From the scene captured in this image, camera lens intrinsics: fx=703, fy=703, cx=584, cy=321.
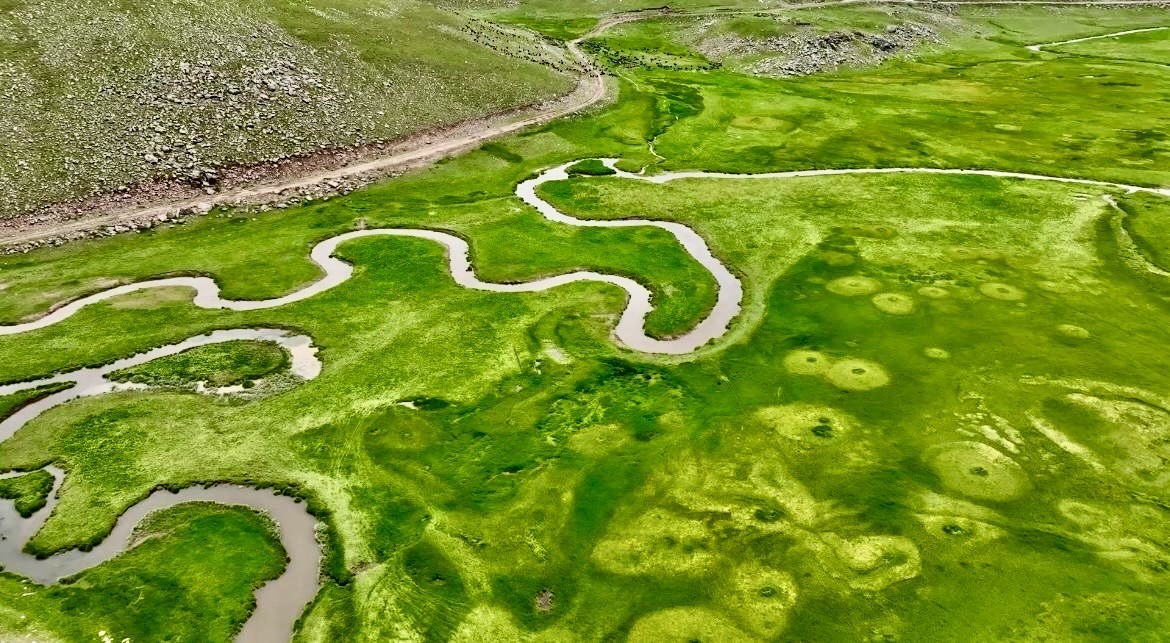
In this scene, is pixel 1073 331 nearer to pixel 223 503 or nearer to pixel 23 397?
pixel 223 503

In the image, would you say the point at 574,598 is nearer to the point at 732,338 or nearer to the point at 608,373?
the point at 608,373

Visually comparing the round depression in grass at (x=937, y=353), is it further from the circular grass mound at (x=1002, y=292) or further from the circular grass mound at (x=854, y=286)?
the circular grass mound at (x=1002, y=292)

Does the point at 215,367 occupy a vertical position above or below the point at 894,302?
above

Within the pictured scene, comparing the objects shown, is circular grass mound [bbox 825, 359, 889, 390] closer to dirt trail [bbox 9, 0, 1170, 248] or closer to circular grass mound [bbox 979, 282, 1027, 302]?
circular grass mound [bbox 979, 282, 1027, 302]

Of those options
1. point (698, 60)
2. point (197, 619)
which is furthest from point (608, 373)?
point (698, 60)

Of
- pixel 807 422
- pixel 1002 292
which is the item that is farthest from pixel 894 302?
pixel 807 422

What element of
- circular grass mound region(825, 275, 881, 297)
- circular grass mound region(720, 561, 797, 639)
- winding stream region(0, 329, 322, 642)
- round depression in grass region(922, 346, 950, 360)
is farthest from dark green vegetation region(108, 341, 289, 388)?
round depression in grass region(922, 346, 950, 360)

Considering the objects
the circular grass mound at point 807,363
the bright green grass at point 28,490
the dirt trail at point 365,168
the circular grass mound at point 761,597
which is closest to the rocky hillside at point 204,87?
the dirt trail at point 365,168
